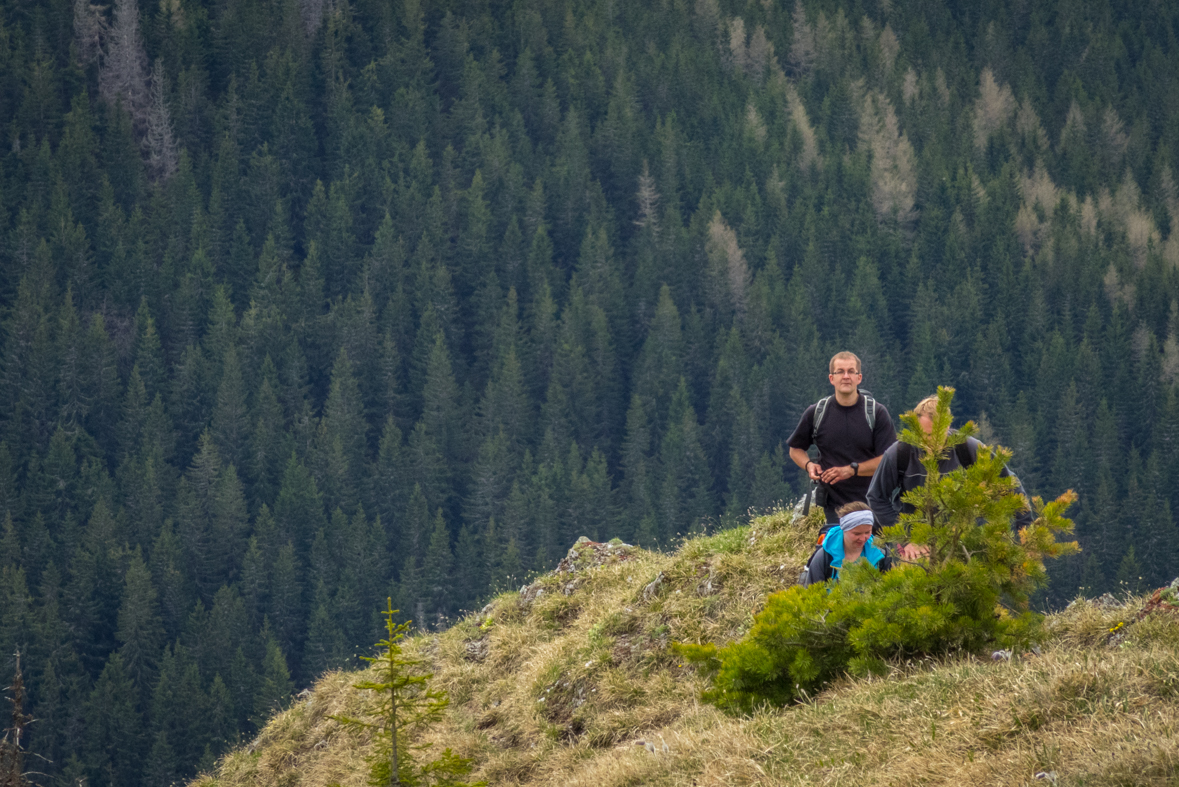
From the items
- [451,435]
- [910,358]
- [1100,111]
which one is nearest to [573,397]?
[451,435]

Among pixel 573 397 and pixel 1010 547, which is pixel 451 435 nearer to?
pixel 573 397

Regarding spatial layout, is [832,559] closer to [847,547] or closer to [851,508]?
[847,547]

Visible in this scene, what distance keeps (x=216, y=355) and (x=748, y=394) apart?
63.7 meters

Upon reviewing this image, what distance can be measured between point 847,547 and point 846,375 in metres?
1.42

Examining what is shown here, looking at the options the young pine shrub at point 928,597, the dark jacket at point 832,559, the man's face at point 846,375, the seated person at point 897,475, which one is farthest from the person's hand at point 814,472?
the young pine shrub at point 928,597

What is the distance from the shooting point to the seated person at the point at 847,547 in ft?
29.1

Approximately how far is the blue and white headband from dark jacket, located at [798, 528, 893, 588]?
14 centimetres

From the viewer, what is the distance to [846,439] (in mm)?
9703

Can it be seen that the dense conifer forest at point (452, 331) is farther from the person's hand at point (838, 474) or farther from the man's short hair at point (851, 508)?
the man's short hair at point (851, 508)

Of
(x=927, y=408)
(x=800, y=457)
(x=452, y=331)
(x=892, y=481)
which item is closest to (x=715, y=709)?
(x=892, y=481)

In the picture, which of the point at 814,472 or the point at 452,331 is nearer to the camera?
the point at 814,472

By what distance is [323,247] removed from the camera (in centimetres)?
17000

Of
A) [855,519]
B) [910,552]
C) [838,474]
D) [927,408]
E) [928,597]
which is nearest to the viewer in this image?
[928,597]

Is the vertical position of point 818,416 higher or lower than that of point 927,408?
lower
